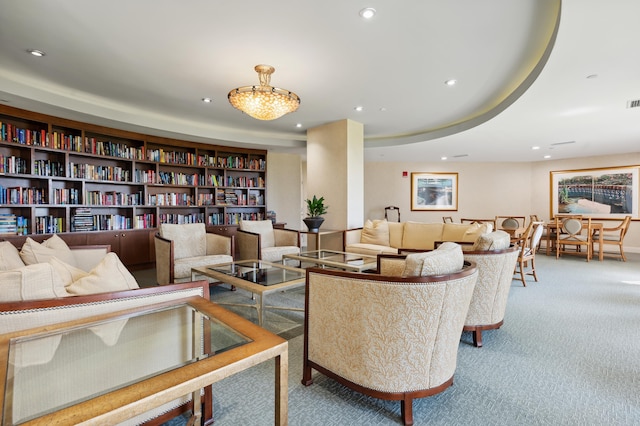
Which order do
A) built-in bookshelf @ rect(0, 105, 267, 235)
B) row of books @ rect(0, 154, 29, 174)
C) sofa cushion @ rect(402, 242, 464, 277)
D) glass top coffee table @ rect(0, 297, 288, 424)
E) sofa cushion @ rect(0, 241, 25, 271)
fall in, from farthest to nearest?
built-in bookshelf @ rect(0, 105, 267, 235), row of books @ rect(0, 154, 29, 174), sofa cushion @ rect(0, 241, 25, 271), sofa cushion @ rect(402, 242, 464, 277), glass top coffee table @ rect(0, 297, 288, 424)

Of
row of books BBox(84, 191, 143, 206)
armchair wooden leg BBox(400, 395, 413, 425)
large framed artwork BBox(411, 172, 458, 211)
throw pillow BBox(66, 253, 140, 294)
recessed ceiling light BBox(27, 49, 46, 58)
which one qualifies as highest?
recessed ceiling light BBox(27, 49, 46, 58)

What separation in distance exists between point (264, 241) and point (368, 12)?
11.7 feet

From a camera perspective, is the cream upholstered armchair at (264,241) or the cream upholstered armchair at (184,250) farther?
the cream upholstered armchair at (264,241)

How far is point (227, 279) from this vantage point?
2.90 meters

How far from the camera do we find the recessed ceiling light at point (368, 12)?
7.89 feet

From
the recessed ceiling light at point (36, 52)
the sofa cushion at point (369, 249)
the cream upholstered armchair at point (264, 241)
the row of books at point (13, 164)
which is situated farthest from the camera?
the sofa cushion at point (369, 249)

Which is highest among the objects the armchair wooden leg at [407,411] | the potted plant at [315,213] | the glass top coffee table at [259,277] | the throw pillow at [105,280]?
the potted plant at [315,213]

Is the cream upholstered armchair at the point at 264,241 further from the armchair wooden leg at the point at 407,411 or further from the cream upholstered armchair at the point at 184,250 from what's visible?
the armchair wooden leg at the point at 407,411

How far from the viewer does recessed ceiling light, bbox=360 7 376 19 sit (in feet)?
7.89

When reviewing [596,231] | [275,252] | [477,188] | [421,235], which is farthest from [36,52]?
[596,231]

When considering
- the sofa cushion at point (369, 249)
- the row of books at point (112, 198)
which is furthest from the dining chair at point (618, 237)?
the row of books at point (112, 198)

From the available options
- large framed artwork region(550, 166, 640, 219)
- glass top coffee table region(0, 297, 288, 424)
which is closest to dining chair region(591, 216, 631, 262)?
large framed artwork region(550, 166, 640, 219)

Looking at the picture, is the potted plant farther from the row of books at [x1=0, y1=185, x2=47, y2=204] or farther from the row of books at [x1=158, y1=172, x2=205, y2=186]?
the row of books at [x1=0, y1=185, x2=47, y2=204]

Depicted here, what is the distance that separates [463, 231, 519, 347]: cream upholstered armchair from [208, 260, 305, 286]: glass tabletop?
156 cm
